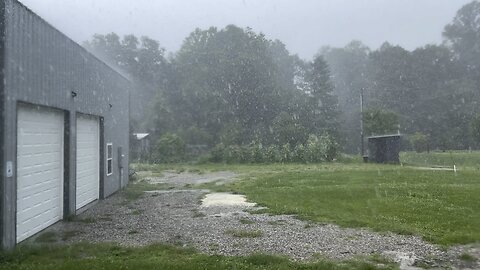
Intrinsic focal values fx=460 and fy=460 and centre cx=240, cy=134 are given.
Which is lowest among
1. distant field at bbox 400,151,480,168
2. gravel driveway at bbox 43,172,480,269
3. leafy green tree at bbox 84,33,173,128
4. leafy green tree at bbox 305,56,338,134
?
gravel driveway at bbox 43,172,480,269

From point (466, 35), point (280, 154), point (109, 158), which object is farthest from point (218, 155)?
point (466, 35)

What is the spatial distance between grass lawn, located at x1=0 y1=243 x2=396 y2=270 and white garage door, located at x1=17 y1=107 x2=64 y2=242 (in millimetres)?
1220

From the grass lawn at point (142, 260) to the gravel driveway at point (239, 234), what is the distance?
38 centimetres

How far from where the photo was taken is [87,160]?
39.5ft

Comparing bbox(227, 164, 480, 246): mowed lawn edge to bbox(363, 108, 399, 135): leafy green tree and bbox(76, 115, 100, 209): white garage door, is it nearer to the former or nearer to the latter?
bbox(76, 115, 100, 209): white garage door

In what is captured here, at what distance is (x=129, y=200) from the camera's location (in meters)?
13.0

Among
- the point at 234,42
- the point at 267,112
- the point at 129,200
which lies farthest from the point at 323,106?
the point at 129,200

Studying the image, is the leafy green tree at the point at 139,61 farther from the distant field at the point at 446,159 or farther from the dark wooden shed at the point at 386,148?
the dark wooden shed at the point at 386,148

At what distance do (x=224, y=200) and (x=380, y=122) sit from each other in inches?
1063

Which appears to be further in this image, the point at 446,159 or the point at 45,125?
the point at 446,159

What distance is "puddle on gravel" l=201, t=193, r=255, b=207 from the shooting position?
11805mm

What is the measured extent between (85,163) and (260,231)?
18.7ft

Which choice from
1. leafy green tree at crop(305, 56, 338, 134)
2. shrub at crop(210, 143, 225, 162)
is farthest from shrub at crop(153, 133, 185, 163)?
leafy green tree at crop(305, 56, 338, 134)

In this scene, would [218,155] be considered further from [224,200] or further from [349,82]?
[349,82]
